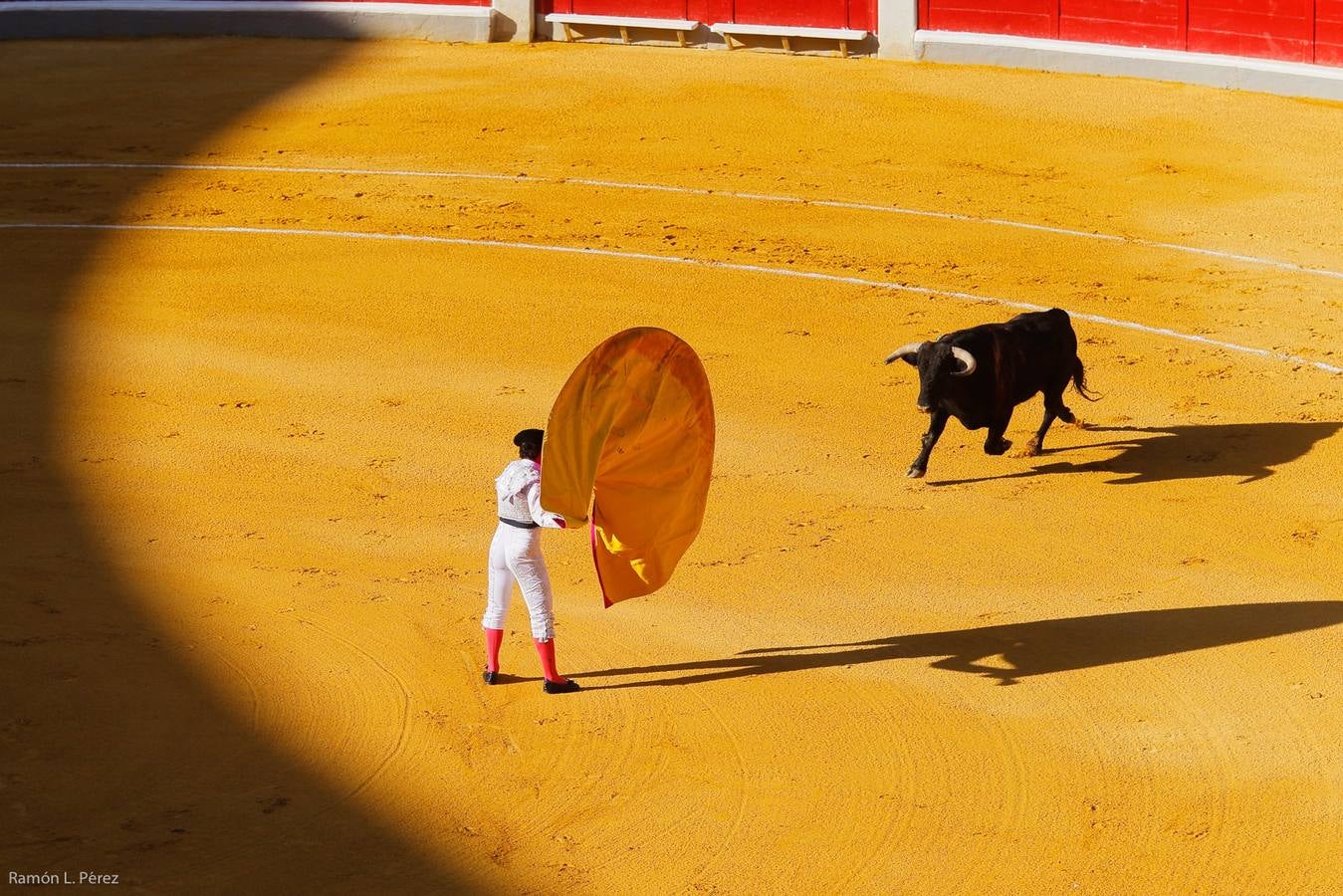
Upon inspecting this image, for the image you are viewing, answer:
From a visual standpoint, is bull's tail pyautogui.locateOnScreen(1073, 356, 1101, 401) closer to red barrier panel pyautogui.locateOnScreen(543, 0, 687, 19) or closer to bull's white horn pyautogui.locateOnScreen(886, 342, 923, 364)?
bull's white horn pyautogui.locateOnScreen(886, 342, 923, 364)

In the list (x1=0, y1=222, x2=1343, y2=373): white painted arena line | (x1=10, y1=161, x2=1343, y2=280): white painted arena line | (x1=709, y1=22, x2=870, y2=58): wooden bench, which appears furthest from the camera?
(x1=709, y1=22, x2=870, y2=58): wooden bench

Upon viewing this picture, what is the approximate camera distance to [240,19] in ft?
77.2

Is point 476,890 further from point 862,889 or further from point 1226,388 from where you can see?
point 1226,388

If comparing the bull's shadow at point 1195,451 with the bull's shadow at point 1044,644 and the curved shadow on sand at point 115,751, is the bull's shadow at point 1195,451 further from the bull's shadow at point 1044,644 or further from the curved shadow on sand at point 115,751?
the curved shadow on sand at point 115,751

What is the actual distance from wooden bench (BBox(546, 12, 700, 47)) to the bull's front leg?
12.7 metres

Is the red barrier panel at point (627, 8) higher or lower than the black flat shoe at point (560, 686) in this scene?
higher

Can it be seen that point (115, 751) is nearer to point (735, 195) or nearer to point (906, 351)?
point (906, 351)

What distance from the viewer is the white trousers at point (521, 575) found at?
749 centimetres

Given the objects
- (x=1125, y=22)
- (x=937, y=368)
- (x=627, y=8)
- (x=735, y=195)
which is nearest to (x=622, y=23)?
(x=627, y=8)

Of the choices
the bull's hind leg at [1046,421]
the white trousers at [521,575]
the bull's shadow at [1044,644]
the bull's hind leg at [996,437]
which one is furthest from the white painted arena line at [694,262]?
the white trousers at [521,575]

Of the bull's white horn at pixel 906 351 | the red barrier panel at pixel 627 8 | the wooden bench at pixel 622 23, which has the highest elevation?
the red barrier panel at pixel 627 8

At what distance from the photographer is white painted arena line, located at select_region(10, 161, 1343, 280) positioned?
14602 millimetres

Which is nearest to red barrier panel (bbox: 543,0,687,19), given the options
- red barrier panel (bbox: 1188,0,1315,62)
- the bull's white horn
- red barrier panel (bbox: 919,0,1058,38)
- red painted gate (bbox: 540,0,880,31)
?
red painted gate (bbox: 540,0,880,31)

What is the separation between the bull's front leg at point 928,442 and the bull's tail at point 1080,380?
1.19 meters
